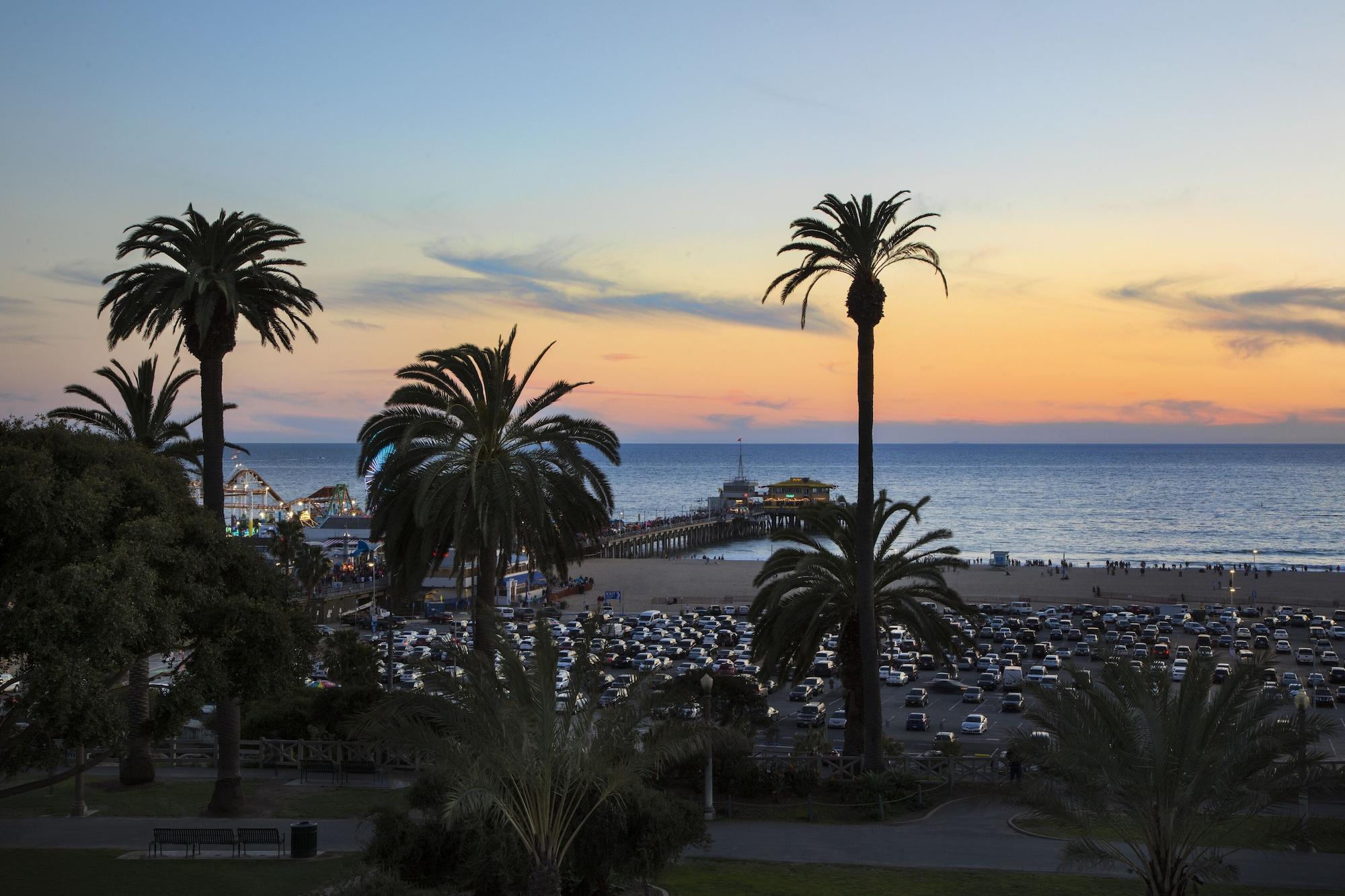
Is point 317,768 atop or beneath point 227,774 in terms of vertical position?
beneath

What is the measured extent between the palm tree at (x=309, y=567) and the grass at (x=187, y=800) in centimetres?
3764

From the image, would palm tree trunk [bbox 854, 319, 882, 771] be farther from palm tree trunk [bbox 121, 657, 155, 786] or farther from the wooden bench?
palm tree trunk [bbox 121, 657, 155, 786]

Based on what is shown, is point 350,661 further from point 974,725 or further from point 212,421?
point 974,725

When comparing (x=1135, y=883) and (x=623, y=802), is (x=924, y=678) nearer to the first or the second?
(x=1135, y=883)

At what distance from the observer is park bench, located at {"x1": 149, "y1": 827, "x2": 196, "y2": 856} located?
1983cm

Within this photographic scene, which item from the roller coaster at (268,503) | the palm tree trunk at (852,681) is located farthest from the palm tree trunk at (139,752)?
the roller coaster at (268,503)

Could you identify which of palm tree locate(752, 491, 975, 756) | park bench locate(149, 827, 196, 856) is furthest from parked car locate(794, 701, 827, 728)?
park bench locate(149, 827, 196, 856)

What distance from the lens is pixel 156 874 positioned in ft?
60.7

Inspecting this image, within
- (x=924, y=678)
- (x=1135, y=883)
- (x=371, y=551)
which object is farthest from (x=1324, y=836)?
(x=371, y=551)

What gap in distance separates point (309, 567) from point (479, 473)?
153 feet

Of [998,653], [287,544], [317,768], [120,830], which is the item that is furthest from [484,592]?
[998,653]

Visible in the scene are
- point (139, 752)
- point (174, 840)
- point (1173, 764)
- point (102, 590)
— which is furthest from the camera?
point (139, 752)

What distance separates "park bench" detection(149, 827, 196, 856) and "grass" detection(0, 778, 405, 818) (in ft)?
11.3

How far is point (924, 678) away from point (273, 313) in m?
41.4
